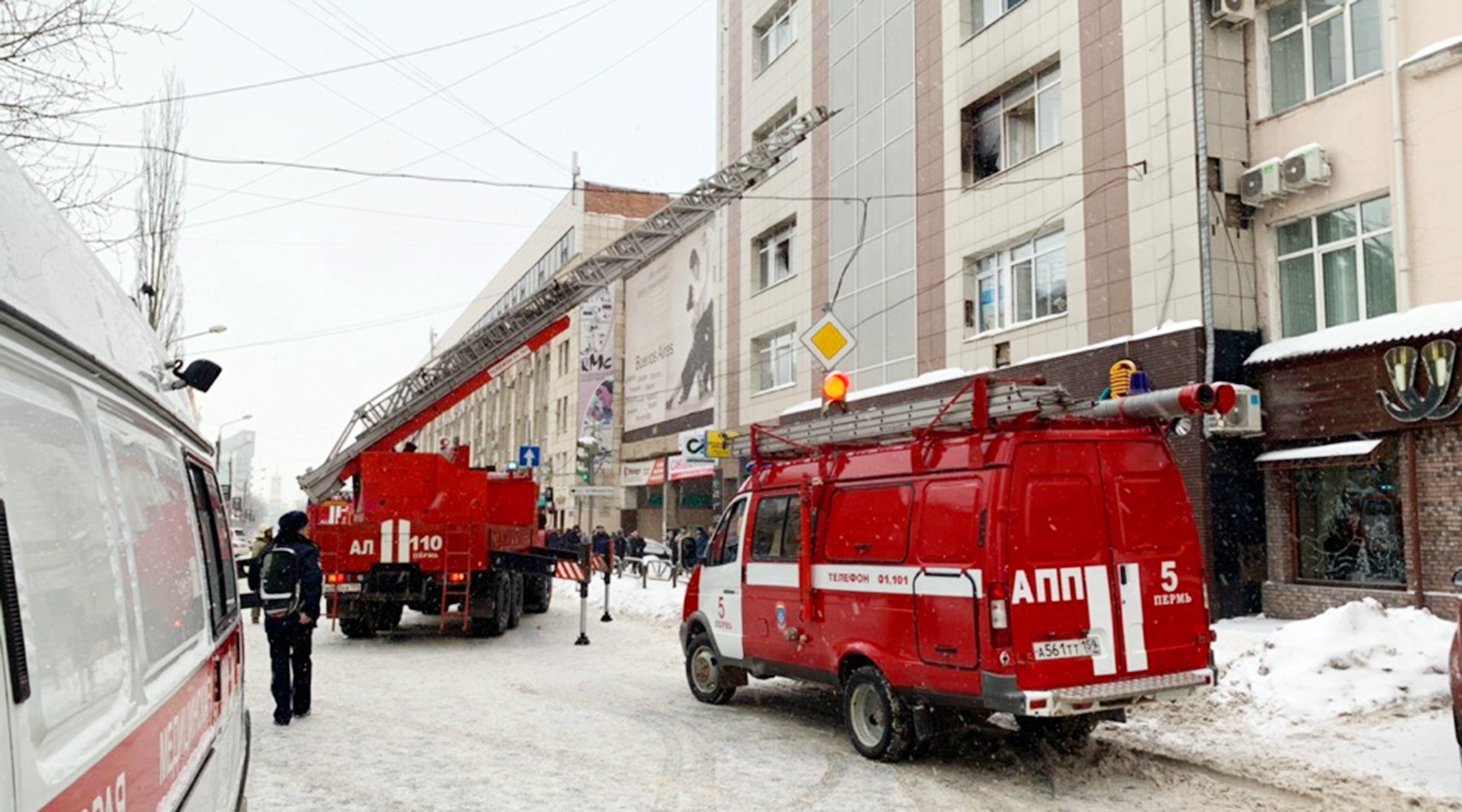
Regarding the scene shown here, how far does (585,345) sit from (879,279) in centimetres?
2390

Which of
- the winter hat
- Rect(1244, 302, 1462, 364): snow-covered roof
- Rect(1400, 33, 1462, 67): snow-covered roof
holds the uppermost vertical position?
Rect(1400, 33, 1462, 67): snow-covered roof

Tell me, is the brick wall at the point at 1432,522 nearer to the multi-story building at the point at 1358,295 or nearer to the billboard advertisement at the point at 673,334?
the multi-story building at the point at 1358,295

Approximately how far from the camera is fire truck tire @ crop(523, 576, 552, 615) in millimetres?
20562

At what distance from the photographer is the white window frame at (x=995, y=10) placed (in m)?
20.8

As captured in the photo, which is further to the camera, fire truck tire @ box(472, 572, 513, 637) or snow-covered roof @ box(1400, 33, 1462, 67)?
fire truck tire @ box(472, 572, 513, 637)

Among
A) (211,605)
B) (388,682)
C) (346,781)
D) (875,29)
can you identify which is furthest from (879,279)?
(211,605)

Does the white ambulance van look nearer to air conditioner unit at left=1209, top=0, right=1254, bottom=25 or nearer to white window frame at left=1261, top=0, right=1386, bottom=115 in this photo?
white window frame at left=1261, top=0, right=1386, bottom=115

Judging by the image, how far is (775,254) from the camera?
30484mm

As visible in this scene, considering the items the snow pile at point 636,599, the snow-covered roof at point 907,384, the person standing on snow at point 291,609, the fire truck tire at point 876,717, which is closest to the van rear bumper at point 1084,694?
the fire truck tire at point 876,717

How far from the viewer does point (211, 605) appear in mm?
4090

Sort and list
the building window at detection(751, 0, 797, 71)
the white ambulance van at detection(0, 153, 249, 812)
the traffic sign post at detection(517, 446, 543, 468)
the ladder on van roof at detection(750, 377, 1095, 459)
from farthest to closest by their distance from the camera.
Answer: the building window at detection(751, 0, 797, 71), the traffic sign post at detection(517, 446, 543, 468), the ladder on van roof at detection(750, 377, 1095, 459), the white ambulance van at detection(0, 153, 249, 812)

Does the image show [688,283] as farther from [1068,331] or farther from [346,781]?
[346,781]

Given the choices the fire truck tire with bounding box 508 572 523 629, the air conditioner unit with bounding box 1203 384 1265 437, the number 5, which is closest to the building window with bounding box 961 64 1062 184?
the air conditioner unit with bounding box 1203 384 1265 437

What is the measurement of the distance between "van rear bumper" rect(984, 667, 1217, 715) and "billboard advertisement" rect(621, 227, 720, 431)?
2661cm
